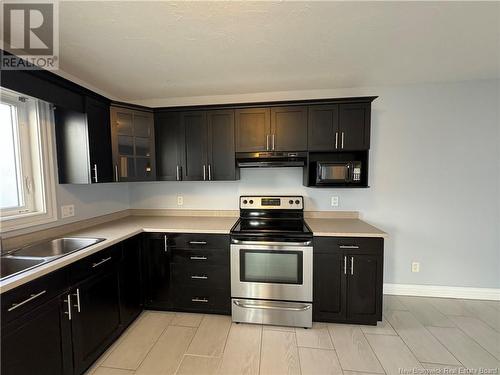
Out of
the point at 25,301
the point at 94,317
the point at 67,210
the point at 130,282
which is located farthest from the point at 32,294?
the point at 67,210

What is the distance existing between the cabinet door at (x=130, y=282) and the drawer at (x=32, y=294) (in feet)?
1.96

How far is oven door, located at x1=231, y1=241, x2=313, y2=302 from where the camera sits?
2.06 metres

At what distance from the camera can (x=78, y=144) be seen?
1.98 meters

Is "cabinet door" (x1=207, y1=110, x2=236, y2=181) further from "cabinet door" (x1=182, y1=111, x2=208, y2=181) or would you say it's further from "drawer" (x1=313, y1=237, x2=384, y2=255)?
"drawer" (x1=313, y1=237, x2=384, y2=255)

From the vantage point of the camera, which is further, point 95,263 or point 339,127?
point 339,127

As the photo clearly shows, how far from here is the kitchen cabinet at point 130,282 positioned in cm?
197

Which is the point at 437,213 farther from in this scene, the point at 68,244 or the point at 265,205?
the point at 68,244

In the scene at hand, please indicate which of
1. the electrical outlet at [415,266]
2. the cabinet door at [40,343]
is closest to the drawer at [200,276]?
the cabinet door at [40,343]

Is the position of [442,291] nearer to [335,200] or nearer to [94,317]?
[335,200]

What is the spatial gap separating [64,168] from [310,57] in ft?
8.01

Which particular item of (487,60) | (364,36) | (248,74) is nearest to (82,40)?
(248,74)

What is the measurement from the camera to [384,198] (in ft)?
8.42
